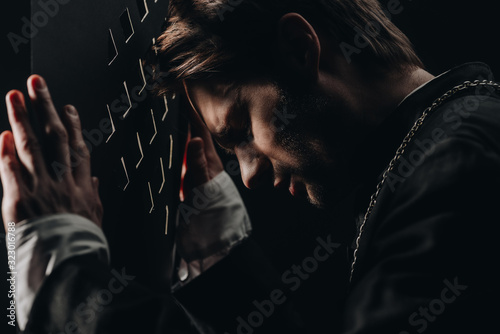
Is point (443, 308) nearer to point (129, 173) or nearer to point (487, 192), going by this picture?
point (487, 192)

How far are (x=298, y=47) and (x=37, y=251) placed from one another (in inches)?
17.8

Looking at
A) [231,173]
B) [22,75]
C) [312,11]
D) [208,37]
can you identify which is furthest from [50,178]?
[231,173]

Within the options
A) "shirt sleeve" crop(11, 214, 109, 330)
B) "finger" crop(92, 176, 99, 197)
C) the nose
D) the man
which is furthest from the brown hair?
"shirt sleeve" crop(11, 214, 109, 330)

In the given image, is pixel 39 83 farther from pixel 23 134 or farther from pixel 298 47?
pixel 298 47

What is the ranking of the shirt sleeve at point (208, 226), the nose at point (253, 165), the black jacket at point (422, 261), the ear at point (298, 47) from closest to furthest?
the black jacket at point (422, 261)
the ear at point (298, 47)
the nose at point (253, 165)
the shirt sleeve at point (208, 226)

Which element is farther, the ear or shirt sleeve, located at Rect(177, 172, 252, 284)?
shirt sleeve, located at Rect(177, 172, 252, 284)

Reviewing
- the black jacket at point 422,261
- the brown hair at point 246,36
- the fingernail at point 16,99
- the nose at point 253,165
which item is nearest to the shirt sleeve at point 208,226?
the nose at point 253,165

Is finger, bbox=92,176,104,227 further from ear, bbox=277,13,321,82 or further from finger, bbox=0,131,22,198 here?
ear, bbox=277,13,321,82

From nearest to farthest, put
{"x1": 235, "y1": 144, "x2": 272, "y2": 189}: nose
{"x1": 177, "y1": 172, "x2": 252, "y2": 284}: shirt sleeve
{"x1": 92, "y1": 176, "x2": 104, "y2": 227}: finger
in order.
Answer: {"x1": 92, "y1": 176, "x2": 104, "y2": 227}: finger
{"x1": 235, "y1": 144, "x2": 272, "y2": 189}: nose
{"x1": 177, "y1": 172, "x2": 252, "y2": 284}: shirt sleeve

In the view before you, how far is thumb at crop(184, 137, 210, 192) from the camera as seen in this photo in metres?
1.08

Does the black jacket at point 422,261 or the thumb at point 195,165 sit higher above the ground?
the black jacket at point 422,261

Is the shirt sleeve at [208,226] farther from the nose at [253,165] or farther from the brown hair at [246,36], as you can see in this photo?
the brown hair at [246,36]

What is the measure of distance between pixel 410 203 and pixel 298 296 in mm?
618

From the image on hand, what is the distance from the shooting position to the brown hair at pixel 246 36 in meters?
0.83
